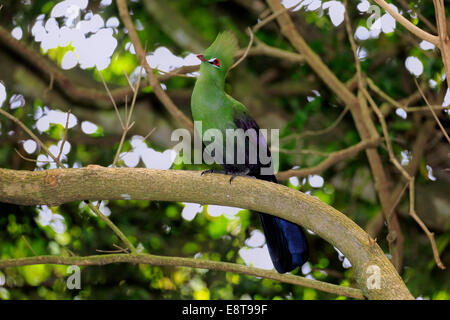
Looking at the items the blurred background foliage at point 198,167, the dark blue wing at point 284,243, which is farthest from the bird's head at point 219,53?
the blurred background foliage at point 198,167

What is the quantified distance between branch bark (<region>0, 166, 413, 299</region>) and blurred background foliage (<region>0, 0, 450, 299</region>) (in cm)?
175

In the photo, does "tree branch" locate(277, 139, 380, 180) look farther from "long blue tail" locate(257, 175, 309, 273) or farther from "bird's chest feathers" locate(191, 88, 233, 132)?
"bird's chest feathers" locate(191, 88, 233, 132)

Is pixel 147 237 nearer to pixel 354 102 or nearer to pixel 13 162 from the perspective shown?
pixel 13 162

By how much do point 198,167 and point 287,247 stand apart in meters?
1.92

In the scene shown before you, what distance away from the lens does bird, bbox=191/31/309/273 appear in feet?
8.09

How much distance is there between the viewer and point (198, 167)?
14.4 ft

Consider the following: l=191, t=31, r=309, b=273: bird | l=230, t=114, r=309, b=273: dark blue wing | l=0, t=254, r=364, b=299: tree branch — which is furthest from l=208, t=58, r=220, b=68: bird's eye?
l=0, t=254, r=364, b=299: tree branch

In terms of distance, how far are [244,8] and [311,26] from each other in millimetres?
714

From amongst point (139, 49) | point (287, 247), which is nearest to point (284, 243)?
point (287, 247)

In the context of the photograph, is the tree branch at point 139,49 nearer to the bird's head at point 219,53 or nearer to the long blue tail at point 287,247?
the bird's head at point 219,53

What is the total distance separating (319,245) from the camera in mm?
4574

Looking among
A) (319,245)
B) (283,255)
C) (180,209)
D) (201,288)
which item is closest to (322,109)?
(319,245)

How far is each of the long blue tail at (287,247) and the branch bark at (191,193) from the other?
40cm

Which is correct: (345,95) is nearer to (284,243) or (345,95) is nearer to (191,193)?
(284,243)
